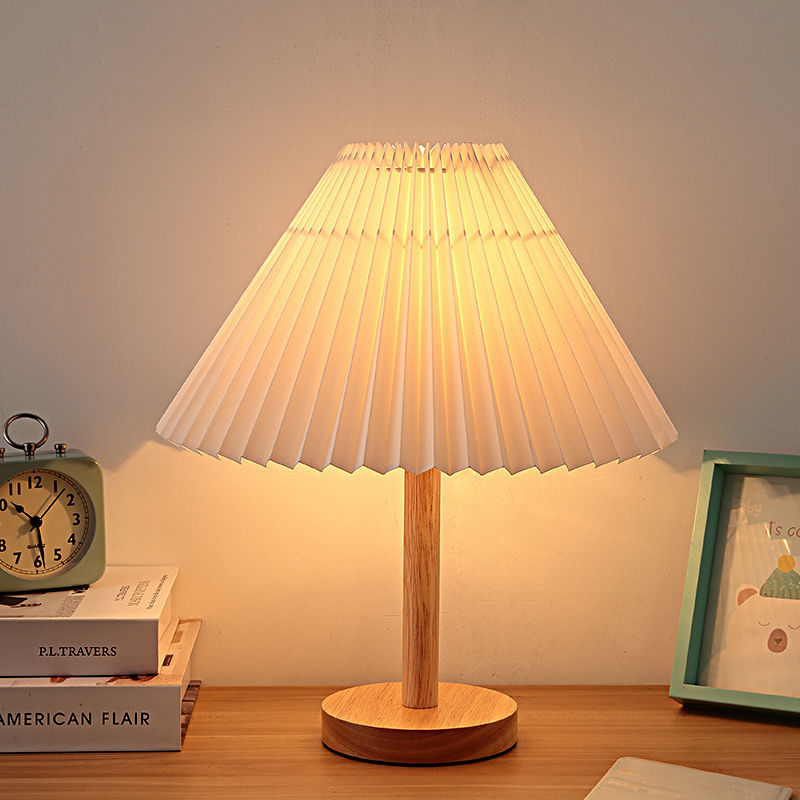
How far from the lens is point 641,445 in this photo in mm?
775

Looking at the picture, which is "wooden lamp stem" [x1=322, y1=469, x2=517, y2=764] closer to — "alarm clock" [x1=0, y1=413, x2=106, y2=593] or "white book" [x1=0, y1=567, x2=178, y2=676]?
"white book" [x1=0, y1=567, x2=178, y2=676]

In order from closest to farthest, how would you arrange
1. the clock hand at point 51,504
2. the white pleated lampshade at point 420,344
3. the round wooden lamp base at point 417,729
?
the white pleated lampshade at point 420,344 → the round wooden lamp base at point 417,729 → the clock hand at point 51,504

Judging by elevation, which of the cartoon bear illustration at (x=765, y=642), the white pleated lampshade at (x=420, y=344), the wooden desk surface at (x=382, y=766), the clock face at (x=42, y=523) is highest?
the white pleated lampshade at (x=420, y=344)

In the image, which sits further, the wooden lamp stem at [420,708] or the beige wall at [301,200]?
the beige wall at [301,200]

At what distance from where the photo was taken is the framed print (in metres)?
0.97

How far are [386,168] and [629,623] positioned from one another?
60 centimetres

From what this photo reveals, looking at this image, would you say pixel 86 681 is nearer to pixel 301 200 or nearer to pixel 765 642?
pixel 301 200

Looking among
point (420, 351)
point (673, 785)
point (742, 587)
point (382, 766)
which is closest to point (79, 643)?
point (382, 766)

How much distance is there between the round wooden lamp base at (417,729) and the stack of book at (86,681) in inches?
5.9

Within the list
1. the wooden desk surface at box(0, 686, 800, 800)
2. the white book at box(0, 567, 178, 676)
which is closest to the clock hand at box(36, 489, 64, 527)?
the white book at box(0, 567, 178, 676)

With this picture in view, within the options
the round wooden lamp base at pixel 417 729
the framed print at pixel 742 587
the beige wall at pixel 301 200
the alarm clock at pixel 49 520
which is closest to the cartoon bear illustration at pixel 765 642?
the framed print at pixel 742 587

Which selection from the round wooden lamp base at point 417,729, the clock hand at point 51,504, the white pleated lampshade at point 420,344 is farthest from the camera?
the clock hand at point 51,504

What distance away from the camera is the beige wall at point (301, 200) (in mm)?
1027

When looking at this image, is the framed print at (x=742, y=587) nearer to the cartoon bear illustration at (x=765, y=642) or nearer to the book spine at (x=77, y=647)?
the cartoon bear illustration at (x=765, y=642)
